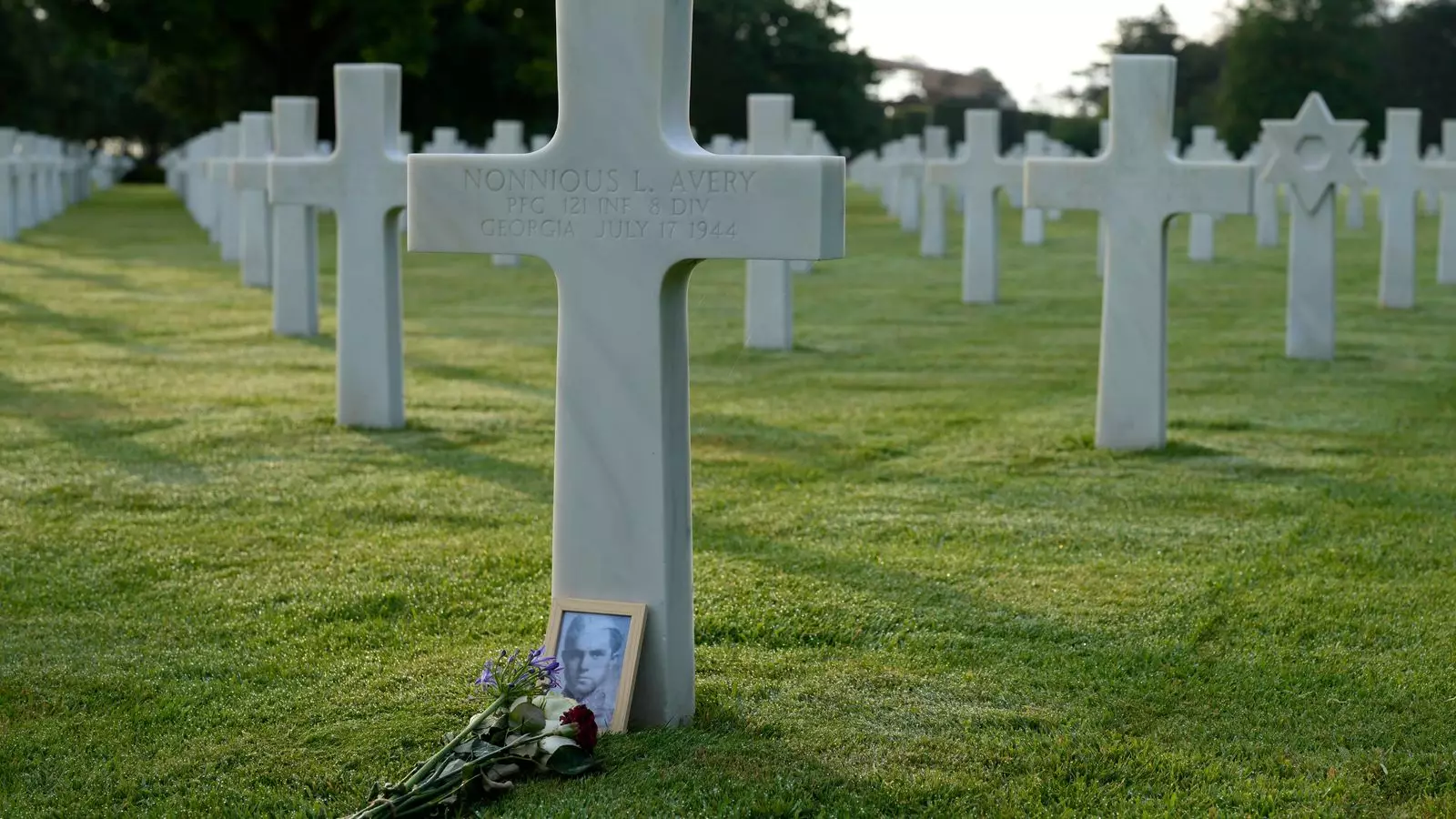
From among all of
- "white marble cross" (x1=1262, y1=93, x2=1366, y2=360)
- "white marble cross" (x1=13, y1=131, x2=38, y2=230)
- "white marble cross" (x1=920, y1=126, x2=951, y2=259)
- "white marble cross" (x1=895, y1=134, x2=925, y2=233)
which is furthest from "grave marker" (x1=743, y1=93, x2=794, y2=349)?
"white marble cross" (x1=13, y1=131, x2=38, y2=230)

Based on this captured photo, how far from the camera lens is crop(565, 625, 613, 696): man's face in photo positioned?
163 inches

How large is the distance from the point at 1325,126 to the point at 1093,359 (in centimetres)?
218

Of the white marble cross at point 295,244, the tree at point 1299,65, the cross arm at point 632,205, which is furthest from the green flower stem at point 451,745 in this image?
the tree at point 1299,65

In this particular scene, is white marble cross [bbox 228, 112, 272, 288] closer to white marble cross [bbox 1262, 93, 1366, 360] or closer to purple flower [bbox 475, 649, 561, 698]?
white marble cross [bbox 1262, 93, 1366, 360]

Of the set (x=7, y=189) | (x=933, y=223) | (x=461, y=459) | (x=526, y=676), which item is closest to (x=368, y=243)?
(x=461, y=459)

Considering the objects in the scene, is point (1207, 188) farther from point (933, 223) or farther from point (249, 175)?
point (933, 223)

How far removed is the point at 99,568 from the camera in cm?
564

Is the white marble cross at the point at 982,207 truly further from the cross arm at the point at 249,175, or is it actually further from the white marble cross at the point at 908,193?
the white marble cross at the point at 908,193

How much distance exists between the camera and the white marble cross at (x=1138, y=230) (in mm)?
7957

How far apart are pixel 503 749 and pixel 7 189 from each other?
23020 millimetres

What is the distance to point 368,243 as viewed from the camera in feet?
27.8

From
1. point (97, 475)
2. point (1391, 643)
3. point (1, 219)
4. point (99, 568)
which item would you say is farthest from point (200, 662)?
point (1, 219)

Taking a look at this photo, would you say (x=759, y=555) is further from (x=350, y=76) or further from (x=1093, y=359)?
(x=1093, y=359)

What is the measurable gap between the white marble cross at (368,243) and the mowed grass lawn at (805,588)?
10.1 inches
